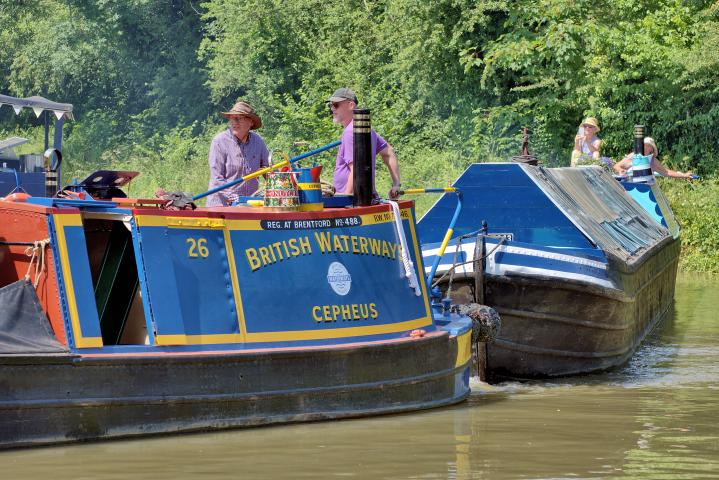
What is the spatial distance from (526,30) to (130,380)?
60.6 ft

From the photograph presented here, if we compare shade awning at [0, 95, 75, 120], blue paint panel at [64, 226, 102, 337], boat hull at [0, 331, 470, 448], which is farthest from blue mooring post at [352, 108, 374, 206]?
shade awning at [0, 95, 75, 120]

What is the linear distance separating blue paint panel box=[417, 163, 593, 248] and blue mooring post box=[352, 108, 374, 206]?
273 centimetres

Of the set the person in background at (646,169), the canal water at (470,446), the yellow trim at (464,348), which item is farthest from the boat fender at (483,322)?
the person in background at (646,169)

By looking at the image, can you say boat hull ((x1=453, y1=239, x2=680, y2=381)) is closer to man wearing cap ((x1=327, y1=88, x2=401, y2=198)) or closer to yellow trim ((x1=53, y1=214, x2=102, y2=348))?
man wearing cap ((x1=327, y1=88, x2=401, y2=198))

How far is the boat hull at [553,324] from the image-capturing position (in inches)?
460

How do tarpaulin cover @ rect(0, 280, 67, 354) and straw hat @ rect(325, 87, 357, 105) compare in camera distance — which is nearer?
tarpaulin cover @ rect(0, 280, 67, 354)

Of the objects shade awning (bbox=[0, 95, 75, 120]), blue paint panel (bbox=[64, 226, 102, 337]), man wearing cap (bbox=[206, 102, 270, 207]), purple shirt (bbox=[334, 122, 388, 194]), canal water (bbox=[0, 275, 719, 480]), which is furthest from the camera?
shade awning (bbox=[0, 95, 75, 120])

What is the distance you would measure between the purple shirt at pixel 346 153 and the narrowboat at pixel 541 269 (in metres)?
1.45

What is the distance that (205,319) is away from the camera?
356 inches

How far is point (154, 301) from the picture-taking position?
8875 mm

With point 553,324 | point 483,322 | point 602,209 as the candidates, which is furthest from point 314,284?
point 602,209

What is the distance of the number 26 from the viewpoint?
9.06 m

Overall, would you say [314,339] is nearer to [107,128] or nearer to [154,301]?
[154,301]

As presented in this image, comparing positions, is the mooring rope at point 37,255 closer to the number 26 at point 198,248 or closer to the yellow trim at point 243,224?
the number 26 at point 198,248
